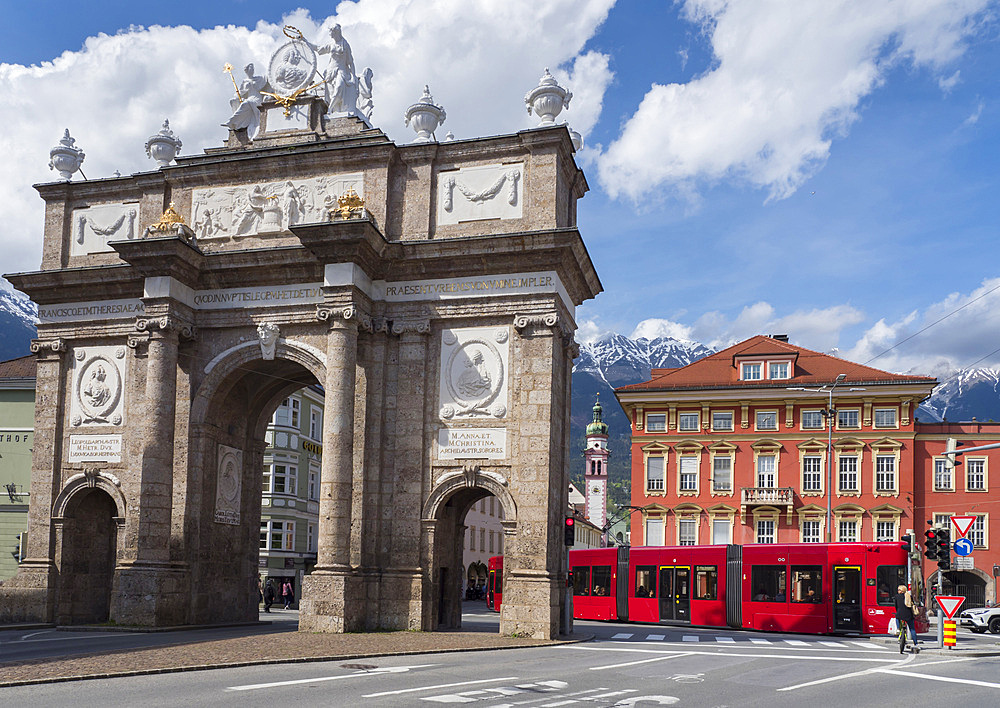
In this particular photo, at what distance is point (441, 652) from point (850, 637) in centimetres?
1683

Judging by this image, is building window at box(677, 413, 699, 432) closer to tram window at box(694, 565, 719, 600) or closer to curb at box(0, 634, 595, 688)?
tram window at box(694, 565, 719, 600)

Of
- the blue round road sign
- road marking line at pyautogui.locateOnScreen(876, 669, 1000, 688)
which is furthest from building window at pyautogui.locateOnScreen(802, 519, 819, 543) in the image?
road marking line at pyautogui.locateOnScreen(876, 669, 1000, 688)

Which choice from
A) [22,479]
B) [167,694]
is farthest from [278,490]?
[167,694]

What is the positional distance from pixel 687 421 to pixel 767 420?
15.3 ft

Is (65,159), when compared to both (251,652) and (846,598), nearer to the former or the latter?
(251,652)

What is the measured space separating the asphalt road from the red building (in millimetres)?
34331

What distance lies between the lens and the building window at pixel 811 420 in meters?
57.2

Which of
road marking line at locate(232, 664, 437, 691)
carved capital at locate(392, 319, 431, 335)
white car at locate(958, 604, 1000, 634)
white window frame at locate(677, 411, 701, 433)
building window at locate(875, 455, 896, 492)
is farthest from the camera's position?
white window frame at locate(677, 411, 701, 433)

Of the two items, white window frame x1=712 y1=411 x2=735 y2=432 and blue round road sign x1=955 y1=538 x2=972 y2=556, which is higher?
white window frame x1=712 y1=411 x2=735 y2=432

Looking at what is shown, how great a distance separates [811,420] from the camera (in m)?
57.3

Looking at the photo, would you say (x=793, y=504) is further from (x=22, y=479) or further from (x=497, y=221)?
(x=22, y=479)

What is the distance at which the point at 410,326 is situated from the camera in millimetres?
28344

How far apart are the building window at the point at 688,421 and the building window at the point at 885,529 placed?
11529 millimetres

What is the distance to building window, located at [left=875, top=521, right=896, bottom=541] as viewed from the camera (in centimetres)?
5569
